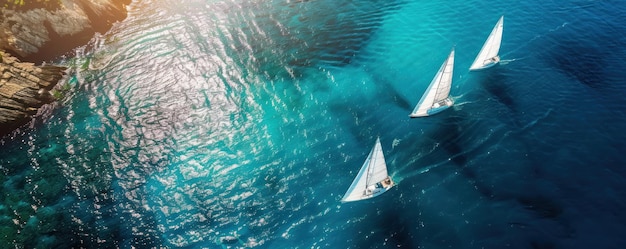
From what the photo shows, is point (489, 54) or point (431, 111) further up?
point (489, 54)

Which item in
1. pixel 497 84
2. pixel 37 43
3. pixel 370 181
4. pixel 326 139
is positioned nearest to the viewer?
pixel 370 181

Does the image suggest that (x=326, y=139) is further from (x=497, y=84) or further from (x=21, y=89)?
(x=21, y=89)

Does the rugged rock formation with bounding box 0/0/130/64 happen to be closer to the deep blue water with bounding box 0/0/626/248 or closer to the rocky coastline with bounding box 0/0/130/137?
the rocky coastline with bounding box 0/0/130/137

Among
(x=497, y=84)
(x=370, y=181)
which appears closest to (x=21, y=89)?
(x=370, y=181)

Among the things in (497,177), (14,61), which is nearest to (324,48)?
(497,177)

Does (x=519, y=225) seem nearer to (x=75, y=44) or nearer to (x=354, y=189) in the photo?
(x=354, y=189)
